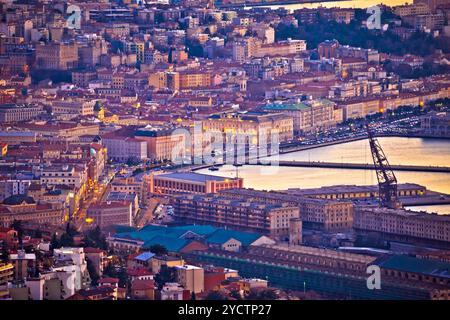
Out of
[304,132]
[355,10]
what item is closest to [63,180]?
[304,132]

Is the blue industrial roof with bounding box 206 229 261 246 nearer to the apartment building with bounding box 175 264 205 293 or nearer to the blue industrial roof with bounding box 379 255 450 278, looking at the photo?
the blue industrial roof with bounding box 379 255 450 278

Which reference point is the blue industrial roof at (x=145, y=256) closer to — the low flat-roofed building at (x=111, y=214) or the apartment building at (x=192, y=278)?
the apartment building at (x=192, y=278)

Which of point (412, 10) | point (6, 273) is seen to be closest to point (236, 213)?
point (6, 273)

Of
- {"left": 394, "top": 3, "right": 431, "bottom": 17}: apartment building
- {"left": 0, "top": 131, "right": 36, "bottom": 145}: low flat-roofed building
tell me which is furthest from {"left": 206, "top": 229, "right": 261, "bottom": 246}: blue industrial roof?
{"left": 394, "top": 3, "right": 431, "bottom": 17}: apartment building

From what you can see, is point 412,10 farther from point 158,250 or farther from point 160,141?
point 158,250

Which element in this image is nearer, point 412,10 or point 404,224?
point 404,224

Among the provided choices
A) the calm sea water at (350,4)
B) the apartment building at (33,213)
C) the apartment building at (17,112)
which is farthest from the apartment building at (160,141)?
the calm sea water at (350,4)
